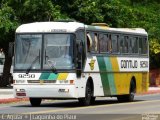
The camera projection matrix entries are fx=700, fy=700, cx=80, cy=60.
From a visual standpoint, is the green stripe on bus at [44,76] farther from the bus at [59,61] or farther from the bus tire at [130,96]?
the bus tire at [130,96]

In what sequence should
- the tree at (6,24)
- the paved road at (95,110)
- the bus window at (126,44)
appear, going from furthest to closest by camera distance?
the tree at (6,24)
the bus window at (126,44)
the paved road at (95,110)

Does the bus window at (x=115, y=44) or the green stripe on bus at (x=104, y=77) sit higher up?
the bus window at (x=115, y=44)

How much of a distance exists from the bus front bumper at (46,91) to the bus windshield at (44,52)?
0.72 m

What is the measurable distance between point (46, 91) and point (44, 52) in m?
1.49

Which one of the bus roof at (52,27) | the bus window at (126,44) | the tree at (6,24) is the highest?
the bus roof at (52,27)

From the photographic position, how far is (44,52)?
26328 millimetres

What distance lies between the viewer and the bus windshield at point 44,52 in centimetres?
2611

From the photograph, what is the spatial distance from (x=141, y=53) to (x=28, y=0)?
11.5 metres

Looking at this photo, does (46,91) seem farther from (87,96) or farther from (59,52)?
(87,96)

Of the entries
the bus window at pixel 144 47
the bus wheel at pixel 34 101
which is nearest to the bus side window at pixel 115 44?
the bus window at pixel 144 47

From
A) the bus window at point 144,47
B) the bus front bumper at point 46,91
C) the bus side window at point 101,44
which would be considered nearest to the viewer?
the bus front bumper at point 46,91

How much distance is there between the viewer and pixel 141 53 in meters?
32.9

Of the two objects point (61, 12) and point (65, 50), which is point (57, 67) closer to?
point (65, 50)

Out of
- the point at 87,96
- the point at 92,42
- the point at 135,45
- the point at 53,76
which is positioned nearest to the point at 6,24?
the point at 135,45
